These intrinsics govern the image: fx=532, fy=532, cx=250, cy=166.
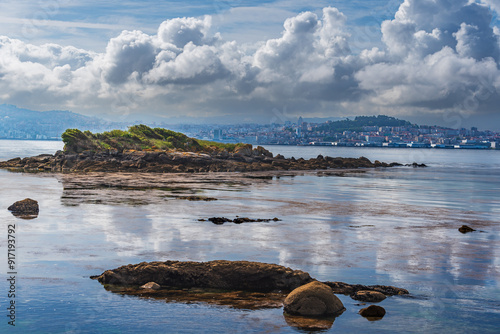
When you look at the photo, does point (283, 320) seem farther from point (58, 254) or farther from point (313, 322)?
point (58, 254)

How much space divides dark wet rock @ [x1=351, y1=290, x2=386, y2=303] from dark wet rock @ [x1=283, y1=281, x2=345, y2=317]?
3.65 ft

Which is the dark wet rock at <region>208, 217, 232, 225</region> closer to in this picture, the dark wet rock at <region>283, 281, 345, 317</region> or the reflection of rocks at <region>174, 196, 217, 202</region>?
the reflection of rocks at <region>174, 196, 217, 202</region>

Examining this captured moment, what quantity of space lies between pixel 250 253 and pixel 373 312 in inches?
331

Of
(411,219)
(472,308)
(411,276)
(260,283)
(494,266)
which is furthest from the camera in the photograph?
(411,219)

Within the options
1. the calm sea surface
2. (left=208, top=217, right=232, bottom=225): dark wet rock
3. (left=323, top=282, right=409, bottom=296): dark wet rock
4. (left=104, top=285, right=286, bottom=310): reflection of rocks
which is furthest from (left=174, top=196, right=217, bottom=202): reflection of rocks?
(left=323, top=282, right=409, bottom=296): dark wet rock

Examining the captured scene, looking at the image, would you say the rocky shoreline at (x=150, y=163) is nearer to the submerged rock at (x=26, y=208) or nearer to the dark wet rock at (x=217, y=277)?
the submerged rock at (x=26, y=208)

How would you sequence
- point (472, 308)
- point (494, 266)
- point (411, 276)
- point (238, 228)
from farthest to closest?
point (238, 228), point (494, 266), point (411, 276), point (472, 308)

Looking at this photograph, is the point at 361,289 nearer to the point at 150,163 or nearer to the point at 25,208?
the point at 25,208

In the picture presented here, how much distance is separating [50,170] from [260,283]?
75894mm

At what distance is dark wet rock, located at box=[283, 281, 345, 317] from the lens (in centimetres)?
1505

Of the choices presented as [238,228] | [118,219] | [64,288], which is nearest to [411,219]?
[238,228]

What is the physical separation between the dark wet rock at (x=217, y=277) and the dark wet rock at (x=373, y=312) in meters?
2.83

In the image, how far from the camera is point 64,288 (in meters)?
16.8

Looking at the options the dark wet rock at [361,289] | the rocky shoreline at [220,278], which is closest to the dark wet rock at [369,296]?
the dark wet rock at [361,289]
